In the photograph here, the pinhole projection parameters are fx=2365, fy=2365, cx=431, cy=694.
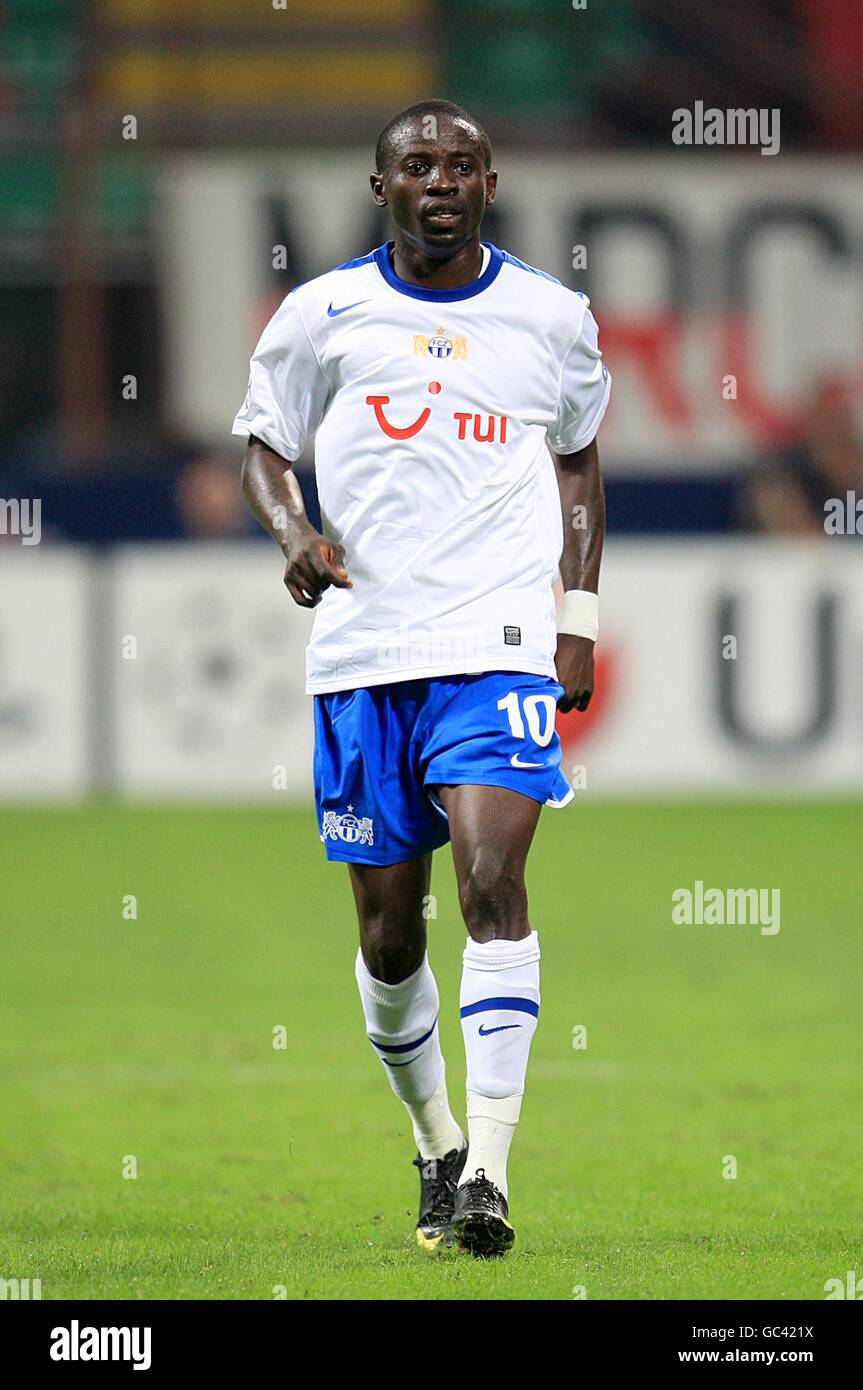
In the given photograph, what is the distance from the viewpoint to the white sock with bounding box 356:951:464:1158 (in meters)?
5.26

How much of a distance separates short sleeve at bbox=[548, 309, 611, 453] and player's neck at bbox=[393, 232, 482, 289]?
29 cm

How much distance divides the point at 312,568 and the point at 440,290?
728 mm

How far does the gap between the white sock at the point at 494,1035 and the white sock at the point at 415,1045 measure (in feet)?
1.15

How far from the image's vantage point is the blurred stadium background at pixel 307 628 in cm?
634

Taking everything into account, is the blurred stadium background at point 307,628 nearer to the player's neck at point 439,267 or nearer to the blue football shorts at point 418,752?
the blue football shorts at point 418,752

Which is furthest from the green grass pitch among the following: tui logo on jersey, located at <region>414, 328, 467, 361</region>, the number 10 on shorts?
tui logo on jersey, located at <region>414, 328, 467, 361</region>

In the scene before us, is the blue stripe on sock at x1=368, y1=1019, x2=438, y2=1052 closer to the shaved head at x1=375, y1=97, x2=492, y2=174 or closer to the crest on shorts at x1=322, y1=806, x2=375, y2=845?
the crest on shorts at x1=322, y1=806, x2=375, y2=845

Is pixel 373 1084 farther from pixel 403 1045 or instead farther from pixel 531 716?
pixel 531 716

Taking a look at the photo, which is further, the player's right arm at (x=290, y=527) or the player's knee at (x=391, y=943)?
the player's knee at (x=391, y=943)

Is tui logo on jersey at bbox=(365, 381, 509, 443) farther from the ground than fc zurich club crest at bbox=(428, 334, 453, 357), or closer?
closer

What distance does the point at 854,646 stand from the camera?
49.7 ft

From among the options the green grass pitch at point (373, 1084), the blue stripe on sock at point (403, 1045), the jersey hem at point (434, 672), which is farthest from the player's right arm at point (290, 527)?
the green grass pitch at point (373, 1084)
